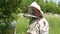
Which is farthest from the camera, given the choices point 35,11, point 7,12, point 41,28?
point 7,12

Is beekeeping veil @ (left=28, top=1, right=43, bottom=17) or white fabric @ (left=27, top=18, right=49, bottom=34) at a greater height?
beekeeping veil @ (left=28, top=1, right=43, bottom=17)

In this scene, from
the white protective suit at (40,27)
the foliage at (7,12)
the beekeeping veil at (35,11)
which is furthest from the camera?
the foliage at (7,12)

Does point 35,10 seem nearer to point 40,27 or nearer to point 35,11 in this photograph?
point 35,11

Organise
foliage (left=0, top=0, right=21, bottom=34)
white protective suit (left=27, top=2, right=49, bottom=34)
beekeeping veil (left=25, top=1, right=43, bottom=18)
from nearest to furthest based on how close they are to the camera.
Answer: white protective suit (left=27, top=2, right=49, bottom=34), beekeeping veil (left=25, top=1, right=43, bottom=18), foliage (left=0, top=0, right=21, bottom=34)

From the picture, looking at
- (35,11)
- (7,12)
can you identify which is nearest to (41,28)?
(35,11)

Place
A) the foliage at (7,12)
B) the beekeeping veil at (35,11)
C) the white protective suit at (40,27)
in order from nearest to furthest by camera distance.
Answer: the white protective suit at (40,27), the beekeeping veil at (35,11), the foliage at (7,12)

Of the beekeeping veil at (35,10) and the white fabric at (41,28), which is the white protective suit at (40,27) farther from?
the beekeeping veil at (35,10)

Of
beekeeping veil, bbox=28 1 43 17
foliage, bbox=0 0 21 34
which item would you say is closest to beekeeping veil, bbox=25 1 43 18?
beekeeping veil, bbox=28 1 43 17

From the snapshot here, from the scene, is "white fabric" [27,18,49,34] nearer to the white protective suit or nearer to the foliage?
the white protective suit

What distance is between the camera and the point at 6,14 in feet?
17.1

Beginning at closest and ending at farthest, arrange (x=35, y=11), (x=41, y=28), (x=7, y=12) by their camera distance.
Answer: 1. (x=41, y=28)
2. (x=35, y=11)
3. (x=7, y=12)

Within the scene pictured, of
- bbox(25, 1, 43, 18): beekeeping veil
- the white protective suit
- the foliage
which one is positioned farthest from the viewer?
the foliage

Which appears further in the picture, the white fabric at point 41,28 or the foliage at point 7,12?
the foliage at point 7,12

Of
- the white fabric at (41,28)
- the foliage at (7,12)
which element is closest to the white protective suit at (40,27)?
the white fabric at (41,28)
